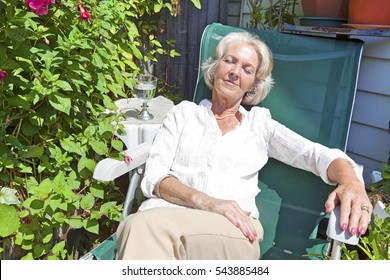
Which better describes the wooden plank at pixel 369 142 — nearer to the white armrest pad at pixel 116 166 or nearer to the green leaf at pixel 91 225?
the white armrest pad at pixel 116 166

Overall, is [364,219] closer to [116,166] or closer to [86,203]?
[116,166]

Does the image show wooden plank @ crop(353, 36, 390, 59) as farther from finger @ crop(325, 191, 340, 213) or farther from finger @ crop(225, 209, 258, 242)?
finger @ crop(225, 209, 258, 242)

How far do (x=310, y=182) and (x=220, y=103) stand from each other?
585 mm

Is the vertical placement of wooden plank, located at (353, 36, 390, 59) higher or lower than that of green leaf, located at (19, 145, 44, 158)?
higher

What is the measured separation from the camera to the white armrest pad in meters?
1.72

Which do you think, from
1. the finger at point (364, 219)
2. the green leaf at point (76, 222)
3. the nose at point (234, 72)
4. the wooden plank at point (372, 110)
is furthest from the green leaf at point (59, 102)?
the wooden plank at point (372, 110)

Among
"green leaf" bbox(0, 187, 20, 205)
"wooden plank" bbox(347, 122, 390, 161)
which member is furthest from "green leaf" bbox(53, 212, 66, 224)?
A: "wooden plank" bbox(347, 122, 390, 161)

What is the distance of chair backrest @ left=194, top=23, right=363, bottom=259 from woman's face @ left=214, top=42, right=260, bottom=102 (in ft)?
0.64

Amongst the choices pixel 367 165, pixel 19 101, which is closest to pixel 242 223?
pixel 19 101

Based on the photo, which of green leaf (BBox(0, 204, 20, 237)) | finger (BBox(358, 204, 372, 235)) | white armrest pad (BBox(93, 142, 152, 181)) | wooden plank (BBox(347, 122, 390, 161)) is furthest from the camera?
wooden plank (BBox(347, 122, 390, 161))

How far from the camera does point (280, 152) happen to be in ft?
6.64

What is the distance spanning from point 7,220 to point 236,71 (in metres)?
1.25
